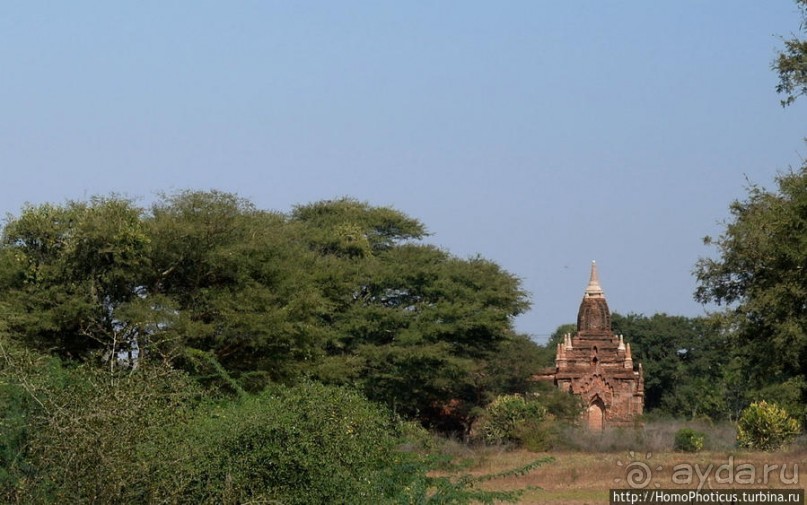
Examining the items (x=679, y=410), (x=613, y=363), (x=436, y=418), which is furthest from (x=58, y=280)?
(x=679, y=410)

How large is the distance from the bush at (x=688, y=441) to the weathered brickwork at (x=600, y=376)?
2126 centimetres

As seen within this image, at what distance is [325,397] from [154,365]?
1.38 m

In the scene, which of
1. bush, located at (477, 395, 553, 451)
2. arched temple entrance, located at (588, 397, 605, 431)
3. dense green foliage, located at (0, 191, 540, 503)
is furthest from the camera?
arched temple entrance, located at (588, 397, 605, 431)

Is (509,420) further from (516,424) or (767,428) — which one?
(767,428)

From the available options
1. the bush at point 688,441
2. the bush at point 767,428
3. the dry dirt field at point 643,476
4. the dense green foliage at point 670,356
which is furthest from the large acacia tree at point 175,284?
the dense green foliage at point 670,356

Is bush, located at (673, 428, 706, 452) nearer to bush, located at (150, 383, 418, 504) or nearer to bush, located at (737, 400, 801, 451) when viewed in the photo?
bush, located at (737, 400, 801, 451)

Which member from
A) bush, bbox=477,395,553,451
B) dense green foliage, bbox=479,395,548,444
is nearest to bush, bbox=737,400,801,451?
bush, bbox=477,395,553,451

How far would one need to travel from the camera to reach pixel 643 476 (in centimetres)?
2347

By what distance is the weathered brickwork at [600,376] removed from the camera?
60969 mm

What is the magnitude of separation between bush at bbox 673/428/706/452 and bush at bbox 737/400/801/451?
45.0 inches

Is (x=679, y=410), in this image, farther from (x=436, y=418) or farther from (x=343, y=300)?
(x=343, y=300)

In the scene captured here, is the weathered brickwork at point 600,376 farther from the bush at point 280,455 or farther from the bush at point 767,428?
the bush at point 280,455

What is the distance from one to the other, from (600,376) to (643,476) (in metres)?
38.6

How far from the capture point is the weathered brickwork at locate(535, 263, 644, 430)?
6097 centimetres
